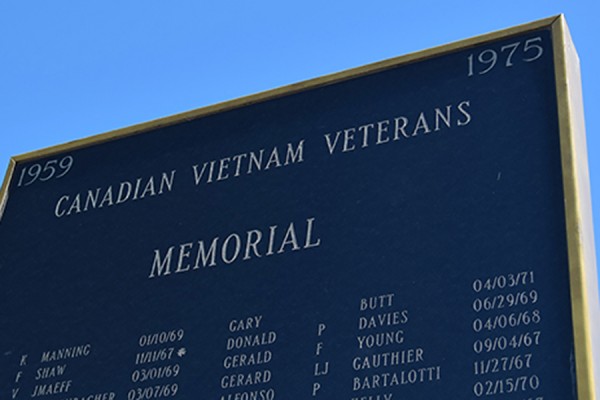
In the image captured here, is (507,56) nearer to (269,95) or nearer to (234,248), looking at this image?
(269,95)

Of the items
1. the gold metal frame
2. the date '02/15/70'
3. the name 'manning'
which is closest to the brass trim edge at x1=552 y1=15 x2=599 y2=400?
the gold metal frame

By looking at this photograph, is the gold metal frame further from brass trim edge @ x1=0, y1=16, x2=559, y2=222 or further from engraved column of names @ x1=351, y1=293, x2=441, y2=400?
engraved column of names @ x1=351, y1=293, x2=441, y2=400

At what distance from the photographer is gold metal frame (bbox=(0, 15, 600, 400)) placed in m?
5.71

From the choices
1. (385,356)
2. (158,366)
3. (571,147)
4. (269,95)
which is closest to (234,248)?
(158,366)

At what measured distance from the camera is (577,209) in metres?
6.14

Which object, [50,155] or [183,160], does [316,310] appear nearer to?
[183,160]

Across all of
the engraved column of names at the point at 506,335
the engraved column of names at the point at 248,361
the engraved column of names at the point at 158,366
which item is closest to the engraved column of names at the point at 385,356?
the engraved column of names at the point at 506,335

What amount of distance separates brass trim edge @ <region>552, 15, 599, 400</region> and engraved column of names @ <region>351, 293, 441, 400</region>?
27.0 inches

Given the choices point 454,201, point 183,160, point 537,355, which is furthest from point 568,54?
point 183,160

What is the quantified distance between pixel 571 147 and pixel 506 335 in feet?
3.45

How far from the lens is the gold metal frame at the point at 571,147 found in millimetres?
5715

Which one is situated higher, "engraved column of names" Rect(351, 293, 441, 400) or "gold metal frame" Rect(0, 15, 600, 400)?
"gold metal frame" Rect(0, 15, 600, 400)

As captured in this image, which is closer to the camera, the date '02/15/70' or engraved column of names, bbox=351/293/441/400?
engraved column of names, bbox=351/293/441/400

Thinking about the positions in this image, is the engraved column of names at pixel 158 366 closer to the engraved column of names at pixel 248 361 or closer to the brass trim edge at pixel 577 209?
the engraved column of names at pixel 248 361
